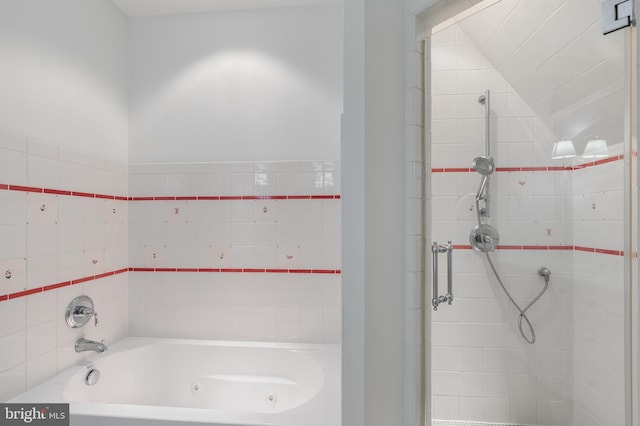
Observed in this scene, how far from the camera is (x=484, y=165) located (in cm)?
109

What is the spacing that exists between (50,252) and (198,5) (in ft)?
5.63

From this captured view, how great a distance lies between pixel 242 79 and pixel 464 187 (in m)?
1.75

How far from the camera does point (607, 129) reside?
0.82 meters

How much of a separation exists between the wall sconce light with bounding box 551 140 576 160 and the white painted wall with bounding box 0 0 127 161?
212 centimetres

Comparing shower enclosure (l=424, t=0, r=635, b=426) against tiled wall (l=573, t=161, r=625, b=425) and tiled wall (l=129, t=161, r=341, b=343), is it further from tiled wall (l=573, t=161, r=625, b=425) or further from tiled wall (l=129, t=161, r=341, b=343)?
tiled wall (l=129, t=161, r=341, b=343)

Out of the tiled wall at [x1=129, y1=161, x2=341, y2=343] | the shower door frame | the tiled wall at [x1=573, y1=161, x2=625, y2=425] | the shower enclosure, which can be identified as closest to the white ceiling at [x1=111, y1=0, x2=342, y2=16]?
the tiled wall at [x1=129, y1=161, x2=341, y2=343]

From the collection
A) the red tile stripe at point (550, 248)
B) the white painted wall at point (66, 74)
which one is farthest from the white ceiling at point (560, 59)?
the white painted wall at point (66, 74)

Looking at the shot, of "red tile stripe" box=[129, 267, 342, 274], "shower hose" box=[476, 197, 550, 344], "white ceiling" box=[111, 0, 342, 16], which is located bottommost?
"red tile stripe" box=[129, 267, 342, 274]

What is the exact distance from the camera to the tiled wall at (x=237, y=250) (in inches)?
89.3

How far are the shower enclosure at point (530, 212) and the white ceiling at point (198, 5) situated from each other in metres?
1.49

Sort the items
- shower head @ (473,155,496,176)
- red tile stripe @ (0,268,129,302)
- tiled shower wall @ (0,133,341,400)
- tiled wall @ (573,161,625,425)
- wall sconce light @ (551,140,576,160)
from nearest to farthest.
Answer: tiled wall @ (573,161,625,425), wall sconce light @ (551,140,576,160), shower head @ (473,155,496,176), red tile stripe @ (0,268,129,302), tiled shower wall @ (0,133,341,400)

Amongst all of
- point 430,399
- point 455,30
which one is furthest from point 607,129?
point 430,399

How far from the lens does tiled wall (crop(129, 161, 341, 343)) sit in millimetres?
2268

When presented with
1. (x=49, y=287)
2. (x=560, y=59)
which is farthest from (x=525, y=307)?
(x=49, y=287)
